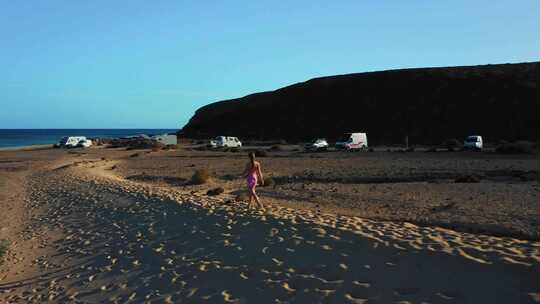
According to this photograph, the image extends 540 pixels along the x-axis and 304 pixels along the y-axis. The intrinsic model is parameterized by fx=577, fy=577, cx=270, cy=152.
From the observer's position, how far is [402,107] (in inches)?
3366

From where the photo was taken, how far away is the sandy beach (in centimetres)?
752

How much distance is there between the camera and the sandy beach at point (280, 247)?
7523 millimetres

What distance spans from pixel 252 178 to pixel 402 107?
73.5m

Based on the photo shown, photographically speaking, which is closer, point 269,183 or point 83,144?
point 269,183

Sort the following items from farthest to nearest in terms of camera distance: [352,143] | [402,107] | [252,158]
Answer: [402,107], [352,143], [252,158]

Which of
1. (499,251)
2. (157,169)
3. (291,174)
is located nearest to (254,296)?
(499,251)

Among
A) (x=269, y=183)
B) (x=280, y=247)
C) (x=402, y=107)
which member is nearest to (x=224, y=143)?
(x=402, y=107)

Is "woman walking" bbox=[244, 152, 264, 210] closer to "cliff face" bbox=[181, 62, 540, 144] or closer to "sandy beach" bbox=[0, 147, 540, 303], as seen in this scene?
"sandy beach" bbox=[0, 147, 540, 303]

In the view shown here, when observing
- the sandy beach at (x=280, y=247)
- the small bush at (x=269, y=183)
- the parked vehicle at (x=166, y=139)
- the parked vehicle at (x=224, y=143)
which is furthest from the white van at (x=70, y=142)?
the small bush at (x=269, y=183)

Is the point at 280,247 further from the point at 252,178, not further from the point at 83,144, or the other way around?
the point at 83,144

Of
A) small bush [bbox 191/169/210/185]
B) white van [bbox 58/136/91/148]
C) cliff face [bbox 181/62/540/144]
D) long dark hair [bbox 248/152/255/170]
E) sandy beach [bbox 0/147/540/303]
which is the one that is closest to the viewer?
sandy beach [bbox 0/147/540/303]

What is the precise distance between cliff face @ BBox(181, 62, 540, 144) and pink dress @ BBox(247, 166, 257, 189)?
59.9m

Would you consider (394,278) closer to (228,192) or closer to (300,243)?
(300,243)

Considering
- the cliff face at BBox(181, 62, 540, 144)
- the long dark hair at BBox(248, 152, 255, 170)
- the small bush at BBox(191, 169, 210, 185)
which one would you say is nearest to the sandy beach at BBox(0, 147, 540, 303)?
the long dark hair at BBox(248, 152, 255, 170)
